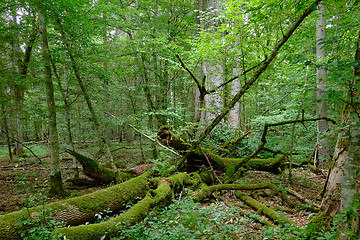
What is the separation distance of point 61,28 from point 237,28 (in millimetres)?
5680

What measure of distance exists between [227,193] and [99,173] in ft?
15.8

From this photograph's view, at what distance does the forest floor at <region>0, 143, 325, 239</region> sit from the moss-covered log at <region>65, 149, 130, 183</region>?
50cm

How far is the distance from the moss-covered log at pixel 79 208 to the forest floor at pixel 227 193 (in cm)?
43

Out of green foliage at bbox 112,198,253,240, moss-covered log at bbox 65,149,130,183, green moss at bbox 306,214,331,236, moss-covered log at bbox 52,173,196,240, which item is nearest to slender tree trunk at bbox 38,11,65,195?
moss-covered log at bbox 65,149,130,183

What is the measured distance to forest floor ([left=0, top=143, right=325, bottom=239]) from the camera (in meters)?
4.52

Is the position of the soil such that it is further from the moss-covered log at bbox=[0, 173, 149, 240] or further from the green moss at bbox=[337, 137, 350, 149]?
→ the green moss at bbox=[337, 137, 350, 149]

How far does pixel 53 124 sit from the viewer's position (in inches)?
229

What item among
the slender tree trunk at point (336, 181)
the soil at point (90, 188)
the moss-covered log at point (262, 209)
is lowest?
the soil at point (90, 188)

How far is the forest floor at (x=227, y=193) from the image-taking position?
452 centimetres

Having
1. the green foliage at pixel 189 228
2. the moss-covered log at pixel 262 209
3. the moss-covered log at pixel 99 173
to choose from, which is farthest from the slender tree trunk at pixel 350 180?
the moss-covered log at pixel 99 173

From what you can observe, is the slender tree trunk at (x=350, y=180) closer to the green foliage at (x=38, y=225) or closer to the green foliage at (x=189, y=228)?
the green foliage at (x=189, y=228)

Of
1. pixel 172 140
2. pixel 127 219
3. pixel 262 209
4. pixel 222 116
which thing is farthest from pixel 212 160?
pixel 127 219

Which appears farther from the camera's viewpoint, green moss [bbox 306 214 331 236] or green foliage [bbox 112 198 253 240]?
green foliage [bbox 112 198 253 240]

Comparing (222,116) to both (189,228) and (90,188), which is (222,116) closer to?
(189,228)
